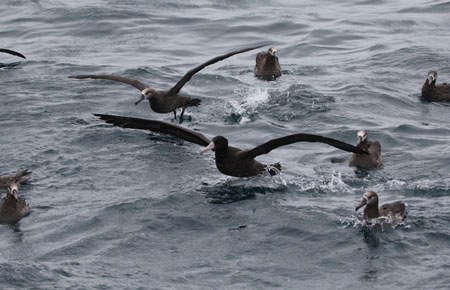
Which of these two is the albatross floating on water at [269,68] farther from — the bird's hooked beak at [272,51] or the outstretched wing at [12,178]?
the outstretched wing at [12,178]

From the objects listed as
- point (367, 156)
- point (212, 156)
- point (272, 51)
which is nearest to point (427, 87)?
point (272, 51)

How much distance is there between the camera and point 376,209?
12922 millimetres

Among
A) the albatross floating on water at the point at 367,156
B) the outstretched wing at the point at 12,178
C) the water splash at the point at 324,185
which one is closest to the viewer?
the water splash at the point at 324,185

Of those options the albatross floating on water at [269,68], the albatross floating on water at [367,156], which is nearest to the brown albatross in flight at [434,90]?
the albatross floating on water at [269,68]

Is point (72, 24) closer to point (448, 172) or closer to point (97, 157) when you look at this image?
point (97, 157)

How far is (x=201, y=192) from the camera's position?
47.7 ft

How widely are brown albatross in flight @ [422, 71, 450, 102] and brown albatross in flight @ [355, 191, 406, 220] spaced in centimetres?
751

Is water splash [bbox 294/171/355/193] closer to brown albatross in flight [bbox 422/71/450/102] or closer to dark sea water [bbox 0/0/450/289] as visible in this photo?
dark sea water [bbox 0/0/450/289]

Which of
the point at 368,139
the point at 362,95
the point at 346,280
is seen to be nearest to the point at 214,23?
the point at 362,95

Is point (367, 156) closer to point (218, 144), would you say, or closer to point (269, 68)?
point (218, 144)

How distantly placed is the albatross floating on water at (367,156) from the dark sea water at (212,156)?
20cm

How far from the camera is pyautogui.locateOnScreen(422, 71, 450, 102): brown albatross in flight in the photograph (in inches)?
784

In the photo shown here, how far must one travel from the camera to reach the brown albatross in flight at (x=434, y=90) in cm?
1992

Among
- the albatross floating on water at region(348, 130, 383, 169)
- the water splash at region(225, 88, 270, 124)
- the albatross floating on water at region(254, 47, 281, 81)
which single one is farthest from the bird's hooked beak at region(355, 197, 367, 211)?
the albatross floating on water at region(254, 47, 281, 81)
